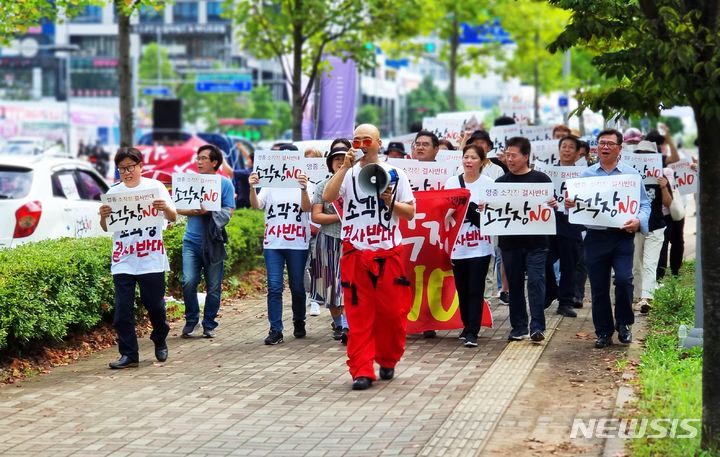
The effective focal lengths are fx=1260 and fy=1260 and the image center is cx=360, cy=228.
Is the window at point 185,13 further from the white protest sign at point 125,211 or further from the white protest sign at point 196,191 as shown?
the white protest sign at point 125,211

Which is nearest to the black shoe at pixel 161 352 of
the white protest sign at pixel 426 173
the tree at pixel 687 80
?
the white protest sign at pixel 426 173

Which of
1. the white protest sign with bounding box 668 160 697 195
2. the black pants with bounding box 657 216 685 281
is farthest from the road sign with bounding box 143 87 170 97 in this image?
the white protest sign with bounding box 668 160 697 195

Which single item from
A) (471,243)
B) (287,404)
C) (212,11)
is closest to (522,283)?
(471,243)

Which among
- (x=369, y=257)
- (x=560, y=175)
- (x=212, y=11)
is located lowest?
(x=369, y=257)

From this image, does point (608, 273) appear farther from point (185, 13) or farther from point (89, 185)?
point (185, 13)

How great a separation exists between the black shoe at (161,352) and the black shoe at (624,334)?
3.80 metres

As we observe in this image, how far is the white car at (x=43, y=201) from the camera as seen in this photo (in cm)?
1378

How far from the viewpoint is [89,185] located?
15555 mm

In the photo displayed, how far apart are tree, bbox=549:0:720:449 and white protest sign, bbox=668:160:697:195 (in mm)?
8282

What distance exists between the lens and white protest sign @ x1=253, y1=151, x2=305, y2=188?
11289mm

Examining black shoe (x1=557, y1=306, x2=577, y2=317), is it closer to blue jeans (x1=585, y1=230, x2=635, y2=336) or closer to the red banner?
the red banner

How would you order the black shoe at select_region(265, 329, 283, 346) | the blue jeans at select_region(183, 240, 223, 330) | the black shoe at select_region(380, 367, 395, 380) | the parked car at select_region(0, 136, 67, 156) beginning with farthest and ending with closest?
the parked car at select_region(0, 136, 67, 156) < the blue jeans at select_region(183, 240, 223, 330) < the black shoe at select_region(265, 329, 283, 346) < the black shoe at select_region(380, 367, 395, 380)

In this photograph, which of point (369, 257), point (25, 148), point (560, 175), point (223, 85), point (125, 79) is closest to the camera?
point (369, 257)

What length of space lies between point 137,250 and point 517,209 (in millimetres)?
3204
